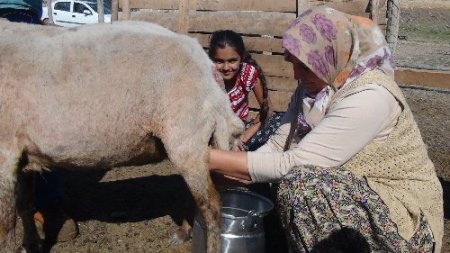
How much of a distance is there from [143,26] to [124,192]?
2.15 metres

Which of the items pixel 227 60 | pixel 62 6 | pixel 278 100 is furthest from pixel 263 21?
pixel 62 6

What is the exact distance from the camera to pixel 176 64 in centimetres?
364

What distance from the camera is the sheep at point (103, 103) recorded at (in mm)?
3570

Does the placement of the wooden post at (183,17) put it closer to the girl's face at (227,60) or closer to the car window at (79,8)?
the girl's face at (227,60)

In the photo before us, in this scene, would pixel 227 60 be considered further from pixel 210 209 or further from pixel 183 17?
pixel 183 17

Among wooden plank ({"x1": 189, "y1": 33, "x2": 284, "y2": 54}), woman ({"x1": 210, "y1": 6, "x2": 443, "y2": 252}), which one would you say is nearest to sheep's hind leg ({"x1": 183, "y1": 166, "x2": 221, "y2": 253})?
woman ({"x1": 210, "y1": 6, "x2": 443, "y2": 252})

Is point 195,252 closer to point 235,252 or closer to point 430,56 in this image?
point 235,252

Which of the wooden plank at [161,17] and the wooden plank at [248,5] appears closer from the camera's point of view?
the wooden plank at [248,5]

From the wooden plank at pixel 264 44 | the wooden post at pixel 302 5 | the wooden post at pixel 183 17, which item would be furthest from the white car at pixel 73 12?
the wooden post at pixel 302 5

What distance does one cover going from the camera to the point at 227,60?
5008 mm

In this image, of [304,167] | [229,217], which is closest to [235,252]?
[229,217]

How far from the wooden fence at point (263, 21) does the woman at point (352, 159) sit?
324 cm

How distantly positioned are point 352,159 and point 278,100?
137 inches

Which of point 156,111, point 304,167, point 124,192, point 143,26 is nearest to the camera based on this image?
point 304,167
